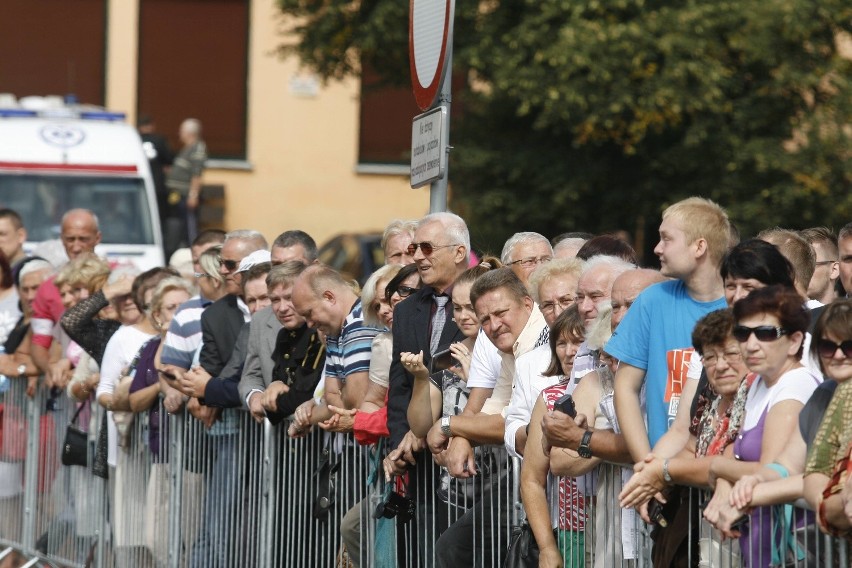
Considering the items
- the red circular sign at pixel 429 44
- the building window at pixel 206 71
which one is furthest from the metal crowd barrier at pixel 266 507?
the building window at pixel 206 71

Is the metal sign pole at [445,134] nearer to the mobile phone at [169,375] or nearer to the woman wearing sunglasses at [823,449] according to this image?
the mobile phone at [169,375]

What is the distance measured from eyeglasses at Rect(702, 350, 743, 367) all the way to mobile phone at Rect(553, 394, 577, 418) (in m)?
0.72

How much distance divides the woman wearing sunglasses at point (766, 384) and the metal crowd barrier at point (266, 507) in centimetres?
20

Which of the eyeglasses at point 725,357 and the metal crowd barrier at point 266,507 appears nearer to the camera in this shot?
the eyeglasses at point 725,357

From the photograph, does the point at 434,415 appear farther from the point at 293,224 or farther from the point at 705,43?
the point at 293,224

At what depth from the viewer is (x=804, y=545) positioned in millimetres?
4609

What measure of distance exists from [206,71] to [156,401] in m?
17.4

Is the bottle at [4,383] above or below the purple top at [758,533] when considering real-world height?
below

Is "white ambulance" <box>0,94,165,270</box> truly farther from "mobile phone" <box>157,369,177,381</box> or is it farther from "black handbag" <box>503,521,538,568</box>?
"black handbag" <box>503,521,538,568</box>

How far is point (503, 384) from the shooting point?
271 inches

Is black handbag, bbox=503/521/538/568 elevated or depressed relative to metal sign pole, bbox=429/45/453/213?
depressed

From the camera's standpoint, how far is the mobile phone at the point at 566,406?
19.3ft

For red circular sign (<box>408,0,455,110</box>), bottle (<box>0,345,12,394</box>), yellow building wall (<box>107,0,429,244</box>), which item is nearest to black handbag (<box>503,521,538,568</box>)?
red circular sign (<box>408,0,455,110</box>)

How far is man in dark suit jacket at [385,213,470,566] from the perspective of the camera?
283 inches
